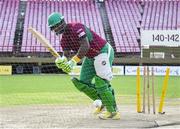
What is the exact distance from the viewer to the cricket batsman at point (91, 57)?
9.38 metres

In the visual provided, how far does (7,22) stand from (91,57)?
33806 mm

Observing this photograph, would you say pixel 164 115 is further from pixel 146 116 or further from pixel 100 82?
pixel 100 82

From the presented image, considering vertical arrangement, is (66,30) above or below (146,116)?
above

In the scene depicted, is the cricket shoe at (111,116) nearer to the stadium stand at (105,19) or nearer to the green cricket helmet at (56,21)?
the green cricket helmet at (56,21)

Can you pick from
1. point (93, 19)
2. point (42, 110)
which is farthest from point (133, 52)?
point (42, 110)

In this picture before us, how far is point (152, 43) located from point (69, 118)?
4561 mm

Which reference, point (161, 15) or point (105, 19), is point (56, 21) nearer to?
point (105, 19)

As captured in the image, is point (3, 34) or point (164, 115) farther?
point (3, 34)

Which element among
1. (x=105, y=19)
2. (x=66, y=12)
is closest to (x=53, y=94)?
(x=105, y=19)

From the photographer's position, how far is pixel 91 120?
30.5 ft

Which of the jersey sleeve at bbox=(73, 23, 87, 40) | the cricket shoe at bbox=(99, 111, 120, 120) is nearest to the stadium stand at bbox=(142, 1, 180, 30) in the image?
the cricket shoe at bbox=(99, 111, 120, 120)

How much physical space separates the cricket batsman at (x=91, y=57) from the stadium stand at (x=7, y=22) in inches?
1067

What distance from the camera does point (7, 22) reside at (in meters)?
42.7

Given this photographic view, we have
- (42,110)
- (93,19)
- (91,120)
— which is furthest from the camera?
(93,19)
